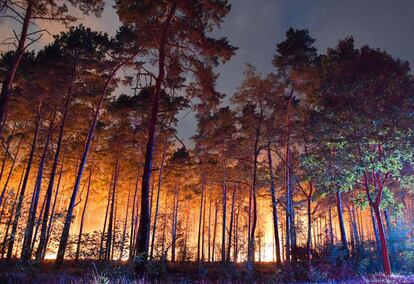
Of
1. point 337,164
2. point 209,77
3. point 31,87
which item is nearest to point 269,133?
point 337,164

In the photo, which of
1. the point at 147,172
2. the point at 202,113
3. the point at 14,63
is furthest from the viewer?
the point at 202,113

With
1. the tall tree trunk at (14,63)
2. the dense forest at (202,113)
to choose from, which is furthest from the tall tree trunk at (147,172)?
the tall tree trunk at (14,63)

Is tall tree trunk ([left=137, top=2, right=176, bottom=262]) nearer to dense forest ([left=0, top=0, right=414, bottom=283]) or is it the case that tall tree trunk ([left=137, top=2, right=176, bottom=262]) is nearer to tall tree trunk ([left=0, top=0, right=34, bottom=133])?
dense forest ([left=0, top=0, right=414, bottom=283])

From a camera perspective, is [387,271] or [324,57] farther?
[324,57]

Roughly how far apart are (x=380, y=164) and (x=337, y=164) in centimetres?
196

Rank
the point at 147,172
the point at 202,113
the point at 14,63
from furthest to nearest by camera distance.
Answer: the point at 202,113 < the point at 147,172 < the point at 14,63

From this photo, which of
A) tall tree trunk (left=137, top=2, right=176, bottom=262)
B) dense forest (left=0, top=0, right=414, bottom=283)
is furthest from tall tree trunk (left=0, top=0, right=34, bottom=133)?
tall tree trunk (left=137, top=2, right=176, bottom=262)

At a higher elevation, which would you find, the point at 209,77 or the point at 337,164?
the point at 209,77

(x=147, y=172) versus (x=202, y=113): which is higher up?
(x=202, y=113)

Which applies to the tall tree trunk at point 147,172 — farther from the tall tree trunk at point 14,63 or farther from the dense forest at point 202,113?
the tall tree trunk at point 14,63

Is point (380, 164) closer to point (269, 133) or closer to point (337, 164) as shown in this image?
point (337, 164)

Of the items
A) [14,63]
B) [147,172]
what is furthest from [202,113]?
[14,63]

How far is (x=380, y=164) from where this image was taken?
12.4 meters

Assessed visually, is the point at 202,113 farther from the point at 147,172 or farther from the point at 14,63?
the point at 14,63
